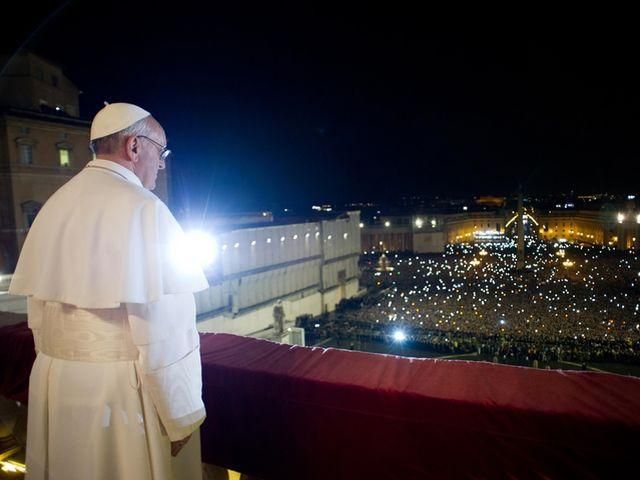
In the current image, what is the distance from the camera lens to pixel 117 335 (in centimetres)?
167

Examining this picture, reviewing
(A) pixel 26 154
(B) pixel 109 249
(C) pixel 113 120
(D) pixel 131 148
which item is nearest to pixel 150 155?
(D) pixel 131 148

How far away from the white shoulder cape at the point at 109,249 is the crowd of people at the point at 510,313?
761 inches

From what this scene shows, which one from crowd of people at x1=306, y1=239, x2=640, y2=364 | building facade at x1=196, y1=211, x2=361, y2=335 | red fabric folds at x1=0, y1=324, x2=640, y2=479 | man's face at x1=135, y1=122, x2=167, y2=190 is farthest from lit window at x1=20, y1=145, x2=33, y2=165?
man's face at x1=135, y1=122, x2=167, y2=190

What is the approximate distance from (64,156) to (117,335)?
2529cm

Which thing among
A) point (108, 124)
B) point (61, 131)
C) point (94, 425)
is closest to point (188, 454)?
point (94, 425)

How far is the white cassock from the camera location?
1607 millimetres

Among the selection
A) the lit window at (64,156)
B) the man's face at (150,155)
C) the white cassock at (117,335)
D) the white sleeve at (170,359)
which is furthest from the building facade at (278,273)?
the white sleeve at (170,359)

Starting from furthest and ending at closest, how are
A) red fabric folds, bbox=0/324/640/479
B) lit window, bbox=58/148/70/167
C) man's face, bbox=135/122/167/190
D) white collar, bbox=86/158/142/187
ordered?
lit window, bbox=58/148/70/167
man's face, bbox=135/122/167/190
white collar, bbox=86/158/142/187
red fabric folds, bbox=0/324/640/479

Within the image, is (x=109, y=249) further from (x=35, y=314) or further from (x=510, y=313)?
(x=510, y=313)

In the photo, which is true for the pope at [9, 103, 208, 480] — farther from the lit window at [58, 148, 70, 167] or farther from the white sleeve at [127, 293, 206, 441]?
the lit window at [58, 148, 70, 167]

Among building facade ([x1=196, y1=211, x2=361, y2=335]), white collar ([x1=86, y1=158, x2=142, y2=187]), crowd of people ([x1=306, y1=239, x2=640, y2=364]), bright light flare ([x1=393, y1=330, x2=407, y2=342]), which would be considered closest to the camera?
white collar ([x1=86, y1=158, x2=142, y2=187])

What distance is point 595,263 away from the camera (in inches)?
1750

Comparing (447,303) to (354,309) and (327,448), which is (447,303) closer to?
(354,309)

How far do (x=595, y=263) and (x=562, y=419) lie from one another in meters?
50.9
